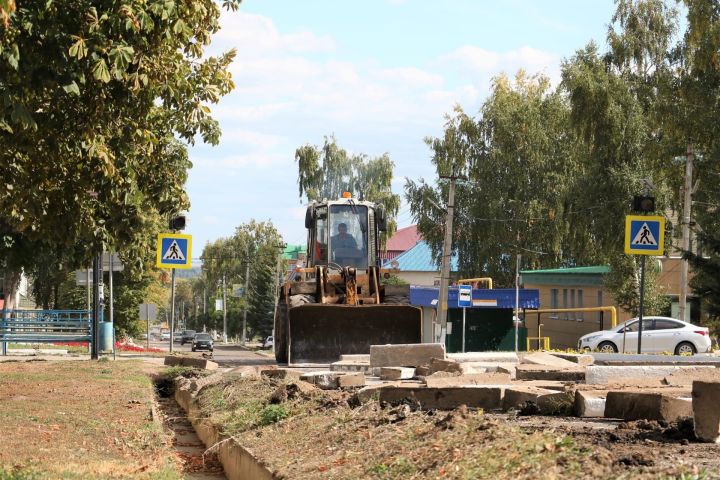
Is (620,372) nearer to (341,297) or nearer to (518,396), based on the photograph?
(518,396)

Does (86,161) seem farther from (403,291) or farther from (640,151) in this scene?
(640,151)

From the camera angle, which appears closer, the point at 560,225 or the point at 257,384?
the point at 257,384

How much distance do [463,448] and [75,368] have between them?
15618 mm

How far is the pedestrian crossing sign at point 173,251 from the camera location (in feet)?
77.6

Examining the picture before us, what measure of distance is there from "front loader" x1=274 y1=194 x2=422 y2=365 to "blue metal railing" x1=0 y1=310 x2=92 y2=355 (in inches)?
217

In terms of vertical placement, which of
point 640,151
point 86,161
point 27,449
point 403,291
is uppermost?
point 640,151

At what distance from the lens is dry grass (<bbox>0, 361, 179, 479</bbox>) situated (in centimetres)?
900

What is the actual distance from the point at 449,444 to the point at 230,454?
4.11 meters

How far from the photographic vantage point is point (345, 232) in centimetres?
2547

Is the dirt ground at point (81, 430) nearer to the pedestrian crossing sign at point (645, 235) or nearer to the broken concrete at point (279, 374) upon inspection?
the broken concrete at point (279, 374)

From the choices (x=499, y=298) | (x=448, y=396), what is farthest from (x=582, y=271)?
(x=448, y=396)

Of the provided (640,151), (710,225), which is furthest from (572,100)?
(710,225)

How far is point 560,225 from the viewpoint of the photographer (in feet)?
175

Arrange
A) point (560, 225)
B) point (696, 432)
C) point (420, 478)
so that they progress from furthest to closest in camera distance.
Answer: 1. point (560, 225)
2. point (696, 432)
3. point (420, 478)
